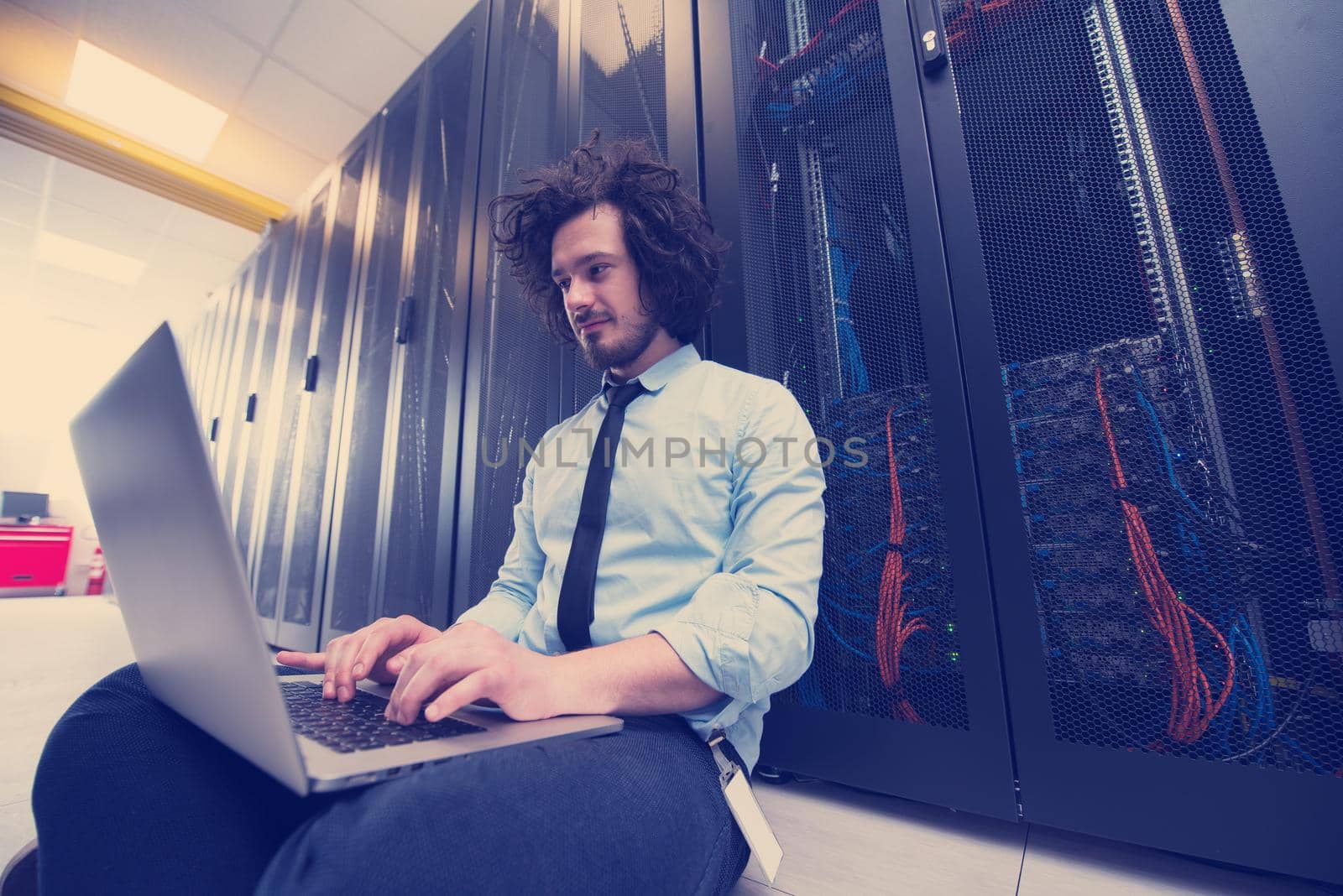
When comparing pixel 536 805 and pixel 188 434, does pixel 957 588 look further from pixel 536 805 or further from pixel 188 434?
pixel 188 434

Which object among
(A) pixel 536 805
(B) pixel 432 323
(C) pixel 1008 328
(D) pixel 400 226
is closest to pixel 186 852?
(A) pixel 536 805

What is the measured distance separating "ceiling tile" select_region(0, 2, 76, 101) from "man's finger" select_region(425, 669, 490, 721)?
4.26 metres

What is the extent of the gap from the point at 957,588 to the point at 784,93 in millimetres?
1047

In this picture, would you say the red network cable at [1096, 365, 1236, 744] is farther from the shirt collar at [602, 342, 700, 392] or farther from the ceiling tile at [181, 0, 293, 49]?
the ceiling tile at [181, 0, 293, 49]

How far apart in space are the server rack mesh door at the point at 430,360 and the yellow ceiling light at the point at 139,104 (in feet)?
6.79

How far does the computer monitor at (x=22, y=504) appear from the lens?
6.80 metres

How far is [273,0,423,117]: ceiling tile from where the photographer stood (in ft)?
8.66

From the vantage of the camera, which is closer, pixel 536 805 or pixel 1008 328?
pixel 536 805

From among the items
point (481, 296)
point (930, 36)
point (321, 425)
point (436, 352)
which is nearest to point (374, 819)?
point (930, 36)

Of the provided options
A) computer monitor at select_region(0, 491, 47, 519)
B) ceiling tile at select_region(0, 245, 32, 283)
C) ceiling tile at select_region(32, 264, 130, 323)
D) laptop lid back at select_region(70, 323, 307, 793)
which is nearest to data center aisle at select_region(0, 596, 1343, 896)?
laptop lid back at select_region(70, 323, 307, 793)

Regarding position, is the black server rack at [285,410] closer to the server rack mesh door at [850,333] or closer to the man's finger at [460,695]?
the server rack mesh door at [850,333]

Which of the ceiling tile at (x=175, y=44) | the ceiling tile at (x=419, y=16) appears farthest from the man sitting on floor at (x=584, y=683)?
the ceiling tile at (x=175, y=44)

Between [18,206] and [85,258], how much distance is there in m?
0.75

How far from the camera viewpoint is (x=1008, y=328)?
35.9 inches
